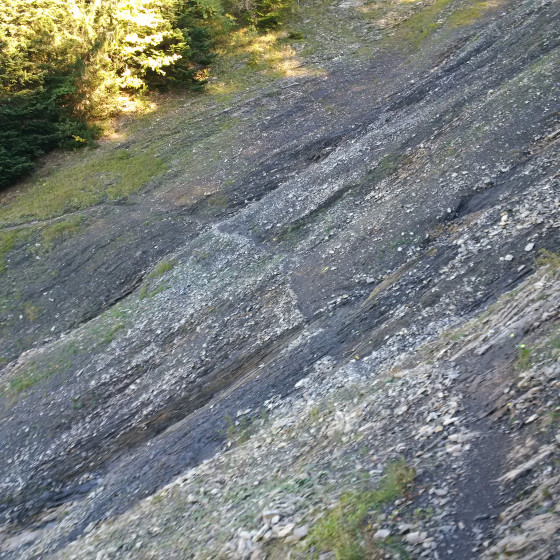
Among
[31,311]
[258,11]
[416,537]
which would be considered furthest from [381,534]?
[258,11]

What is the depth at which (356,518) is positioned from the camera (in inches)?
264

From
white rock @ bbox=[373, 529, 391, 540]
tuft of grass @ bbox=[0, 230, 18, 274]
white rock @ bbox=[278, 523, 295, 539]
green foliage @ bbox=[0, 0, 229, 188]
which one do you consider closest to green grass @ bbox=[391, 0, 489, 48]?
green foliage @ bbox=[0, 0, 229, 188]

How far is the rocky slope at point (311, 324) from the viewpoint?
7.11 meters

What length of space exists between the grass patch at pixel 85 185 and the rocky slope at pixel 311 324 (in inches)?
8.5

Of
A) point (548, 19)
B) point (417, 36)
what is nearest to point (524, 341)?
point (548, 19)

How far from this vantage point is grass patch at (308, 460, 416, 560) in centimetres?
635

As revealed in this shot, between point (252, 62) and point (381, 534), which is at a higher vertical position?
point (252, 62)

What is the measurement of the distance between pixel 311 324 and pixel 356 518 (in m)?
6.74

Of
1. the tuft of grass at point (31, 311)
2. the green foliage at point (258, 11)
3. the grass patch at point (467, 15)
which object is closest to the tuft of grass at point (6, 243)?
the tuft of grass at point (31, 311)

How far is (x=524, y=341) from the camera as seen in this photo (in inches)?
320

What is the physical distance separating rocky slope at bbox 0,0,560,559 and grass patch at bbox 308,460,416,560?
33 mm

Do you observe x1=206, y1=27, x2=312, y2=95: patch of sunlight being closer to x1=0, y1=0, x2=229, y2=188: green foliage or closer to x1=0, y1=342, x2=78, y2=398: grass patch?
x1=0, y1=0, x2=229, y2=188: green foliage

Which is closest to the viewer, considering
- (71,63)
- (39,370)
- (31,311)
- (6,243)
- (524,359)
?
(524,359)

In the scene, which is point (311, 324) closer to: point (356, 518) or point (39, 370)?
point (356, 518)
